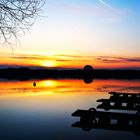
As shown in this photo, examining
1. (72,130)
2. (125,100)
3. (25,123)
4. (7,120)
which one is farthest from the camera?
(125,100)

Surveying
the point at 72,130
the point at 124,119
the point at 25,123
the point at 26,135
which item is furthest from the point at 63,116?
the point at 124,119

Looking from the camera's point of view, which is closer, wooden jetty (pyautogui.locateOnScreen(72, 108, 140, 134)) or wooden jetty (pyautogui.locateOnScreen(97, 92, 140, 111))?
wooden jetty (pyautogui.locateOnScreen(72, 108, 140, 134))

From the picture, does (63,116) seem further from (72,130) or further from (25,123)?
(72,130)

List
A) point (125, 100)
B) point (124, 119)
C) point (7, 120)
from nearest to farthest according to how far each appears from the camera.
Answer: point (124, 119), point (7, 120), point (125, 100)

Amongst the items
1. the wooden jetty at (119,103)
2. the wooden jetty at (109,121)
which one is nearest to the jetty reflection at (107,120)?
the wooden jetty at (109,121)

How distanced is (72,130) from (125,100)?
34.0 feet

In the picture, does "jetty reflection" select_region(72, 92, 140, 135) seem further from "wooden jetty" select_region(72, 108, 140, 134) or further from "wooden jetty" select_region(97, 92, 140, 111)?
"wooden jetty" select_region(97, 92, 140, 111)

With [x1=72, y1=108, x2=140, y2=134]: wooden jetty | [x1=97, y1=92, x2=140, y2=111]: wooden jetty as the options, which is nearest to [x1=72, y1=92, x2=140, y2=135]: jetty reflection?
[x1=72, y1=108, x2=140, y2=134]: wooden jetty

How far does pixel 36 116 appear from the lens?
89.9 feet

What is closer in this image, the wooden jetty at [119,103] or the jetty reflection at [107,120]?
the jetty reflection at [107,120]

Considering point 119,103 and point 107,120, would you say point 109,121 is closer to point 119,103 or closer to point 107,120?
point 107,120

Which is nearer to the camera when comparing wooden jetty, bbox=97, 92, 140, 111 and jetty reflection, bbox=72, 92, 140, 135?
jetty reflection, bbox=72, 92, 140, 135

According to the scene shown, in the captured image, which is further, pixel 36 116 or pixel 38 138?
pixel 36 116

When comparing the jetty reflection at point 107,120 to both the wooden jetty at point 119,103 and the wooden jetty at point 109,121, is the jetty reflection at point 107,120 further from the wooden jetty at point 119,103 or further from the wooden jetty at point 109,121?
the wooden jetty at point 119,103
